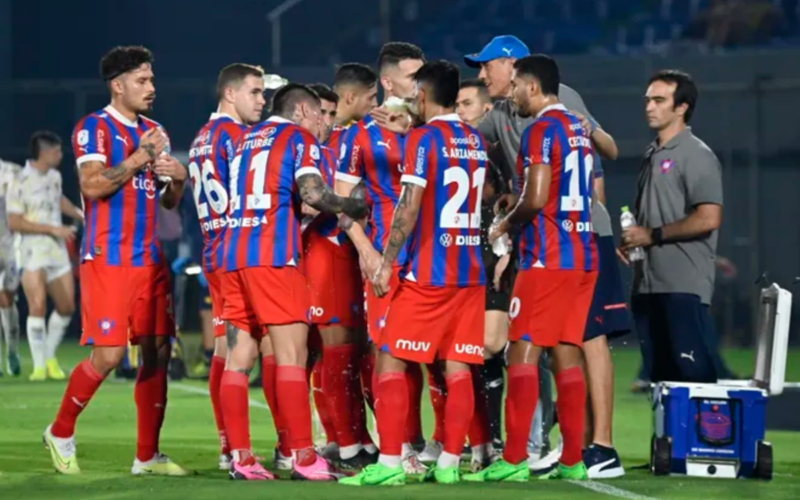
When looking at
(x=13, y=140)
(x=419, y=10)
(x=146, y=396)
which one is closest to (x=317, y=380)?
(x=146, y=396)

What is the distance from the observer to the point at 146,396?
7922 mm

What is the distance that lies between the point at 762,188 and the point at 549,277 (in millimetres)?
11899

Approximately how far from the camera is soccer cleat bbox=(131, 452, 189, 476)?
308 inches

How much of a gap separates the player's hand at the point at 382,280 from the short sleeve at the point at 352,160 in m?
0.87

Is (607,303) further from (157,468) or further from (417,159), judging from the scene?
(157,468)

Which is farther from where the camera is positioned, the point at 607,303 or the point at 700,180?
the point at 700,180

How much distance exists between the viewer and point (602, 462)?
7.85 metres

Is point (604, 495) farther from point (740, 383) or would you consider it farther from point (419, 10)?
point (419, 10)

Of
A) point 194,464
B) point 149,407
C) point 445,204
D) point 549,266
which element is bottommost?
point 194,464

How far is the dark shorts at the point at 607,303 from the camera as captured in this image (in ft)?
26.6

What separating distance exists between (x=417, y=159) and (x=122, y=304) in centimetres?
168

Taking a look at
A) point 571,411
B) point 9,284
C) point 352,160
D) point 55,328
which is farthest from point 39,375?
point 571,411

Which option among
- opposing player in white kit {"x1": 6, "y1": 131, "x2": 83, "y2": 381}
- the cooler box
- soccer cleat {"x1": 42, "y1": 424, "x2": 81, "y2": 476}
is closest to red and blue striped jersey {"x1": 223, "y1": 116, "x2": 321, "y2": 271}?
soccer cleat {"x1": 42, "y1": 424, "x2": 81, "y2": 476}

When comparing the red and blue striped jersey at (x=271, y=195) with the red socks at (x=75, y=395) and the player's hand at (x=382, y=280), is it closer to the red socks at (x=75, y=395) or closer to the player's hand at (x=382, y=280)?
the player's hand at (x=382, y=280)
